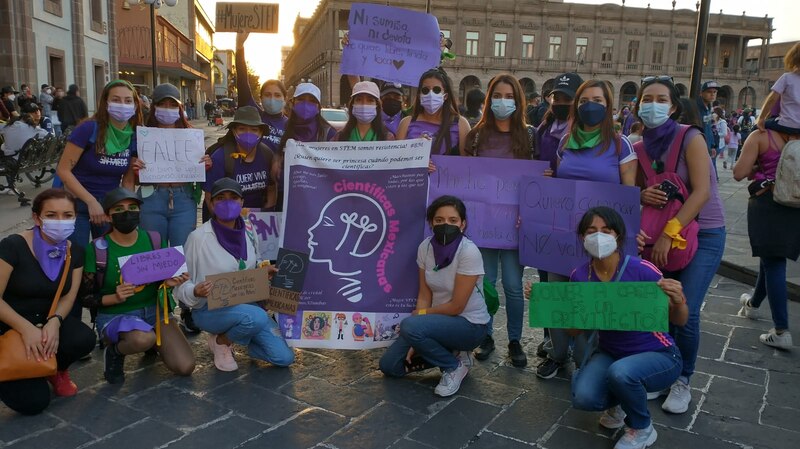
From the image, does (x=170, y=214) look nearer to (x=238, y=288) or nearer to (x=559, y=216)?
(x=238, y=288)

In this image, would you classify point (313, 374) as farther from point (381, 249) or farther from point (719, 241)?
point (719, 241)

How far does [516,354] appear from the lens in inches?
174

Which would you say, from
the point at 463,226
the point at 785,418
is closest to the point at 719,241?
the point at 785,418

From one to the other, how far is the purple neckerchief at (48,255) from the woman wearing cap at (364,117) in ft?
6.69

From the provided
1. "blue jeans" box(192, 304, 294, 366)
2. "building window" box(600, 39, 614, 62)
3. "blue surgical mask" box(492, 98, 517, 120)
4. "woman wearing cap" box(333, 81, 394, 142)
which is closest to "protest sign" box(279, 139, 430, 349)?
"blue jeans" box(192, 304, 294, 366)

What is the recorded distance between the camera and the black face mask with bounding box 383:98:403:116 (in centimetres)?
583

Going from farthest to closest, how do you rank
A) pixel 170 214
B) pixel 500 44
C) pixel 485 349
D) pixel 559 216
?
pixel 500 44 → pixel 170 214 → pixel 485 349 → pixel 559 216

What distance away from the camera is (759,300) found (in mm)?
5570

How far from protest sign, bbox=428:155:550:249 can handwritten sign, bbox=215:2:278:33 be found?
2.84 meters

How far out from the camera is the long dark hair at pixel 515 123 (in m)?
4.34

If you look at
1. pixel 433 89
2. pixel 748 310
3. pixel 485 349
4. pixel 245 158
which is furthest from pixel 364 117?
pixel 748 310

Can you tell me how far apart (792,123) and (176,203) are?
4.61 metres

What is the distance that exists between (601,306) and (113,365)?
9.72 ft

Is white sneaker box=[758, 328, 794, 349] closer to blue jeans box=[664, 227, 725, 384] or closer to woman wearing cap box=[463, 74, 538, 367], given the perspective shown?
blue jeans box=[664, 227, 725, 384]
